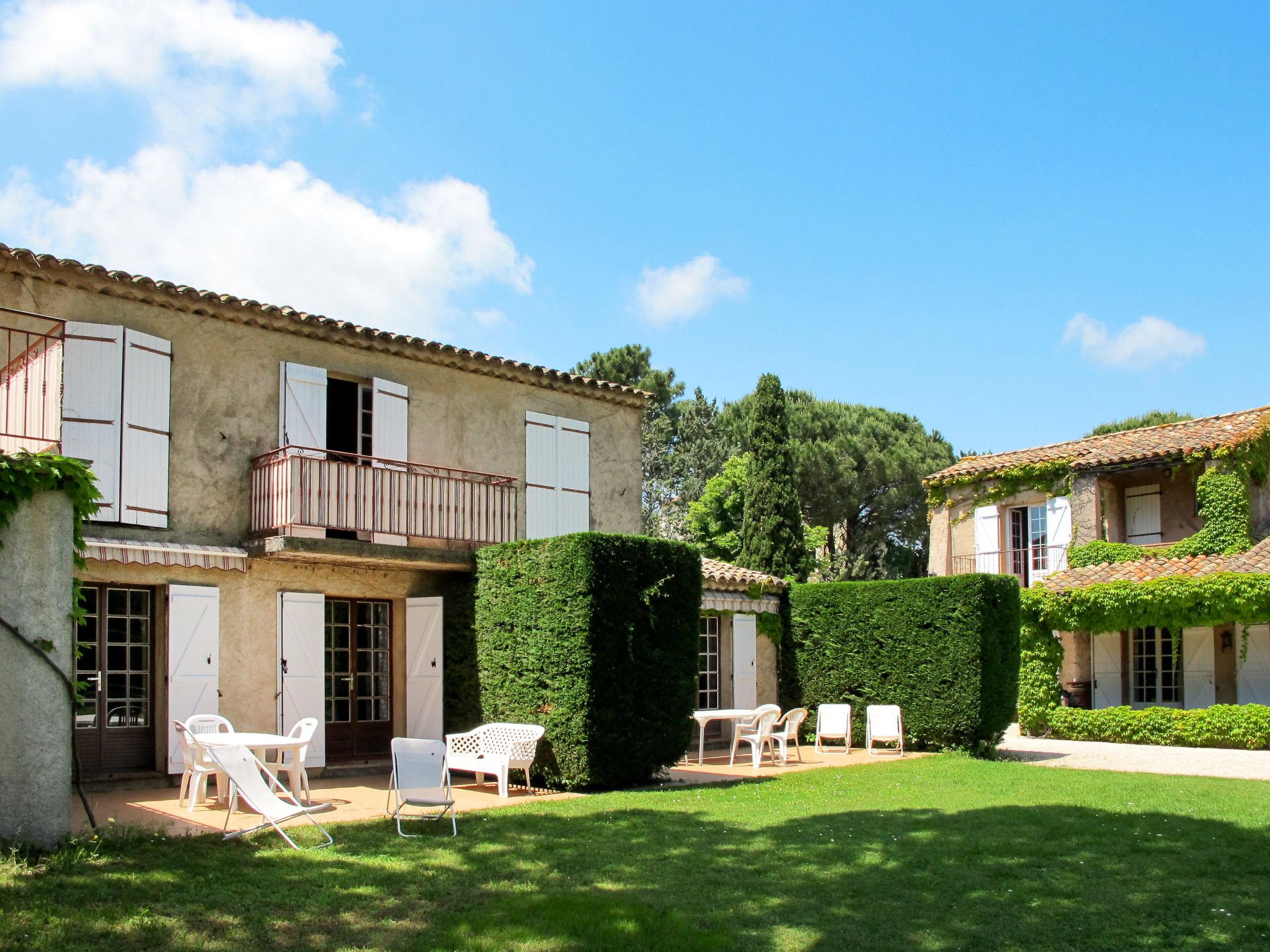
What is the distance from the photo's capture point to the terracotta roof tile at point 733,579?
16.4 metres

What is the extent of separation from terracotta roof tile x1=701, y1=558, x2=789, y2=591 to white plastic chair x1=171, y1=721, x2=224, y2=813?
7916 mm

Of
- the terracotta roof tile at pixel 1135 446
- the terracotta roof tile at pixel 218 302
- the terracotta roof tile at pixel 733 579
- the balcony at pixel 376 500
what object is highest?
the terracotta roof tile at pixel 218 302

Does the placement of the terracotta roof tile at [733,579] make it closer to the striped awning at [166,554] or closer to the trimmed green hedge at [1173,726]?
the trimmed green hedge at [1173,726]

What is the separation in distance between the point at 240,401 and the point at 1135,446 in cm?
1895

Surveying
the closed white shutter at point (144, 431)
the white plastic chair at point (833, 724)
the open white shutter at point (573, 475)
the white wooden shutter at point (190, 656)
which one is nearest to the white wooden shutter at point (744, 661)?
the white plastic chair at point (833, 724)

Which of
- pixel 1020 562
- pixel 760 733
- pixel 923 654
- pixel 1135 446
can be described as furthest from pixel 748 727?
pixel 1135 446

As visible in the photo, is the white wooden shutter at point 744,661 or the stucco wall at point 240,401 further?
the white wooden shutter at point 744,661

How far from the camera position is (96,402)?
1134 cm

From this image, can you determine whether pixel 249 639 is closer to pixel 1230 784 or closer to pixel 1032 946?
pixel 1032 946

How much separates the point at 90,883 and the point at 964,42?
12.5 meters

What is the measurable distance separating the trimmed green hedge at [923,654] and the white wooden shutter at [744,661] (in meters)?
0.94

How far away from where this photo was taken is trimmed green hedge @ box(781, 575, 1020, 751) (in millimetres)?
15094

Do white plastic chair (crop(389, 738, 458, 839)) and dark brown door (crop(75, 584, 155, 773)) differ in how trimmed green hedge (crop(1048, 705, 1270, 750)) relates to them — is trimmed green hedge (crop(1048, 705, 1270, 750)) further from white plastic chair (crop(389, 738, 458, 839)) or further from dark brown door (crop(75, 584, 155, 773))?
dark brown door (crop(75, 584, 155, 773))

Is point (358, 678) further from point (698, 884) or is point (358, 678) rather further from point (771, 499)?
point (771, 499)
